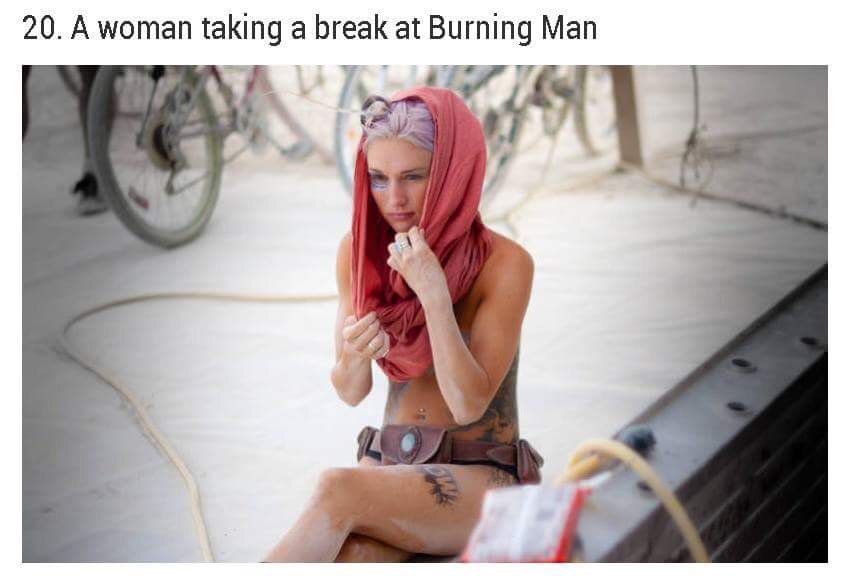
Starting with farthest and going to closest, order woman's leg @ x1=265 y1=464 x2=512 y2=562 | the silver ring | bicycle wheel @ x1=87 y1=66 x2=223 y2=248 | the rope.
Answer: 1. bicycle wheel @ x1=87 y1=66 x2=223 y2=248
2. the rope
3. the silver ring
4. woman's leg @ x1=265 y1=464 x2=512 y2=562

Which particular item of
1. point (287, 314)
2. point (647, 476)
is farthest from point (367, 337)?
point (287, 314)

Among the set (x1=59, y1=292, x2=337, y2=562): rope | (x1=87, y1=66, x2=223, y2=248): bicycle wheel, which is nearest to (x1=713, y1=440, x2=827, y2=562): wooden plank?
(x1=59, y1=292, x2=337, y2=562): rope

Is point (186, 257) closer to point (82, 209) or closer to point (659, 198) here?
point (82, 209)

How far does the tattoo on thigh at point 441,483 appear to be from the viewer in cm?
197

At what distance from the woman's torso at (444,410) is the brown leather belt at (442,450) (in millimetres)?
19

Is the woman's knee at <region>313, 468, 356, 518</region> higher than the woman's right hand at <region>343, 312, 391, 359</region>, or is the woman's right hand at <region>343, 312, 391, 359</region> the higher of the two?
the woman's right hand at <region>343, 312, 391, 359</region>

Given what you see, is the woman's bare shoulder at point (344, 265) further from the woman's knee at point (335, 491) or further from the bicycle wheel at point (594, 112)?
the bicycle wheel at point (594, 112)

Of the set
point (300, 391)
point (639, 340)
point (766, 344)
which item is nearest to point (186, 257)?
point (300, 391)

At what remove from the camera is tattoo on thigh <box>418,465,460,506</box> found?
1.97 meters

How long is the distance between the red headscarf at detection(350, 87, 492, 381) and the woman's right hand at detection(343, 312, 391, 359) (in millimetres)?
26

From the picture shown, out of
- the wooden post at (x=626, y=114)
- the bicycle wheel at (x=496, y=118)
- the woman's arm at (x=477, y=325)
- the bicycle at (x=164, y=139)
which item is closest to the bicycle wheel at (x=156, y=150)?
the bicycle at (x=164, y=139)

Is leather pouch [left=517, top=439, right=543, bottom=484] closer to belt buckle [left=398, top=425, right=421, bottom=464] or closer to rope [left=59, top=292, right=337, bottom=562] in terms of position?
belt buckle [left=398, top=425, right=421, bottom=464]

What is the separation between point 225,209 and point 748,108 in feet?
7.95

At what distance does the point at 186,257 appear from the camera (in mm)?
4227
